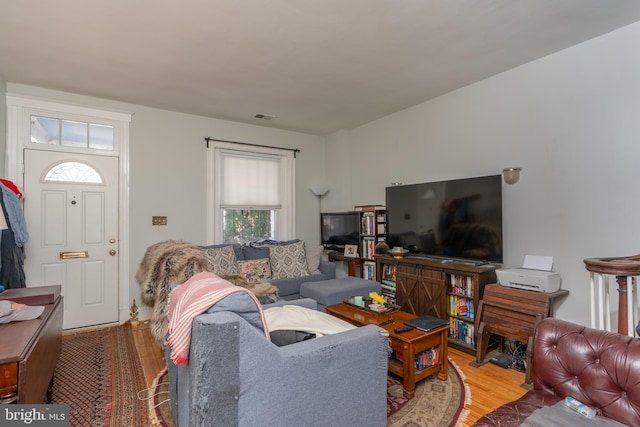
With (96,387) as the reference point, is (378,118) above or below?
above

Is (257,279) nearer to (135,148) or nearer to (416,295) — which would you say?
(416,295)

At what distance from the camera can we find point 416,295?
132 inches

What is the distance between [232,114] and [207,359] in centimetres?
378

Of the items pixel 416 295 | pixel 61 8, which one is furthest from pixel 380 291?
pixel 61 8

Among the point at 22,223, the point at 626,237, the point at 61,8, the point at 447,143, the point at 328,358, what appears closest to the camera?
the point at 328,358

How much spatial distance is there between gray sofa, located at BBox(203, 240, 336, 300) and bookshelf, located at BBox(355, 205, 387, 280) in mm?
494

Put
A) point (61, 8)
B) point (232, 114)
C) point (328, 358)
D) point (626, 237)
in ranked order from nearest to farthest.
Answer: point (328, 358), point (61, 8), point (626, 237), point (232, 114)

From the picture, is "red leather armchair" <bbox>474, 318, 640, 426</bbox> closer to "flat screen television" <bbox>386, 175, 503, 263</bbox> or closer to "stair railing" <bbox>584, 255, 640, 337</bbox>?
"stair railing" <bbox>584, 255, 640, 337</bbox>

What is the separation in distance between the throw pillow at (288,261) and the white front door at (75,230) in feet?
6.33

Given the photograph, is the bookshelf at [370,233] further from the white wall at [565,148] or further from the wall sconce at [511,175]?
the wall sconce at [511,175]

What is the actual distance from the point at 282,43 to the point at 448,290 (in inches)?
108

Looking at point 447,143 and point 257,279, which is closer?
point 447,143

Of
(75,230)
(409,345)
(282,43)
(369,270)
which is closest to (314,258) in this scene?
(369,270)

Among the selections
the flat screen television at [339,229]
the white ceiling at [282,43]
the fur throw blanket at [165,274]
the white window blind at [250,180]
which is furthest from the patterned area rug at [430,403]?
the white window blind at [250,180]
